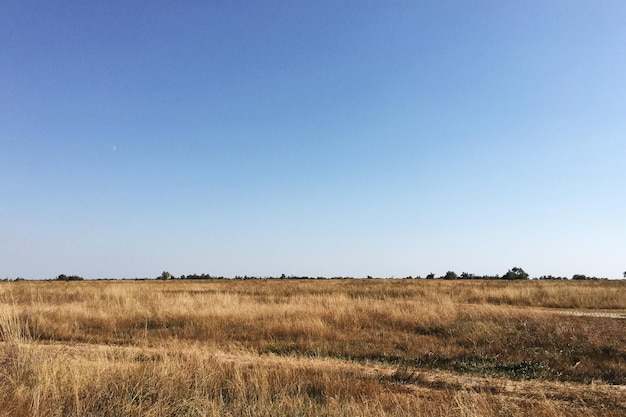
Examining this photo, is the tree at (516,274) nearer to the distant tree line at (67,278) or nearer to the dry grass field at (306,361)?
the dry grass field at (306,361)

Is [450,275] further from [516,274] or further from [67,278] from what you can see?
[67,278]

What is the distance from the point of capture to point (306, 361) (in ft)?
34.2

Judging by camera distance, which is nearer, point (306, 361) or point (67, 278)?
point (306, 361)

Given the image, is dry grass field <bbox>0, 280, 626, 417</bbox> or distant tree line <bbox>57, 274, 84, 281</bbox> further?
distant tree line <bbox>57, 274, 84, 281</bbox>

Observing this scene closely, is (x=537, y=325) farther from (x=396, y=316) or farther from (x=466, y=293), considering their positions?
(x=466, y=293)

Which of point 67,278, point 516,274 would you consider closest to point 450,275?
point 516,274

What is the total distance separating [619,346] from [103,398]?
1460cm

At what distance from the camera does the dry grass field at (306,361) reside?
6891mm

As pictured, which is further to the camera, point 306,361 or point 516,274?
point 516,274

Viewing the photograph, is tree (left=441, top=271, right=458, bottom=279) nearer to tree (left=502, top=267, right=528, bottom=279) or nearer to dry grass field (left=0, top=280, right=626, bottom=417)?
tree (left=502, top=267, right=528, bottom=279)

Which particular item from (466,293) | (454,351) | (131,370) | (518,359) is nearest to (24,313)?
(131,370)

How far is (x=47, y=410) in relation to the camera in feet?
20.6

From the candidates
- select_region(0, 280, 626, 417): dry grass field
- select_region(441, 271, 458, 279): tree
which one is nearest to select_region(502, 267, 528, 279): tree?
select_region(441, 271, 458, 279): tree

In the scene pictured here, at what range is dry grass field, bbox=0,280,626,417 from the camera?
271 inches
